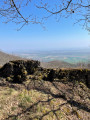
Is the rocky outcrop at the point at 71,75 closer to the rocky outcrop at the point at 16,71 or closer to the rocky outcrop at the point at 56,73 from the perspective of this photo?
the rocky outcrop at the point at 56,73

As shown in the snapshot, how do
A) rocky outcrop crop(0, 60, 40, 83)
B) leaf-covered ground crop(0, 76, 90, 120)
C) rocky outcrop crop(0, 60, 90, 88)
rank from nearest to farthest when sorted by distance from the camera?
leaf-covered ground crop(0, 76, 90, 120) → rocky outcrop crop(0, 60, 40, 83) → rocky outcrop crop(0, 60, 90, 88)

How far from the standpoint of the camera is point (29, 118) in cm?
213

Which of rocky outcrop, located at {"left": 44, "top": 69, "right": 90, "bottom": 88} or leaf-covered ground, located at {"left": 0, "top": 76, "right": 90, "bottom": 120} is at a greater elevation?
rocky outcrop, located at {"left": 44, "top": 69, "right": 90, "bottom": 88}

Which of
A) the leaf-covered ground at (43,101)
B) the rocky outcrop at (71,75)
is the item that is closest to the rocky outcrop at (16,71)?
the leaf-covered ground at (43,101)

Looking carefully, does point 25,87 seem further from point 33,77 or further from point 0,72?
point 0,72

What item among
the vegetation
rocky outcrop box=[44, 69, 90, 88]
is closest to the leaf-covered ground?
the vegetation

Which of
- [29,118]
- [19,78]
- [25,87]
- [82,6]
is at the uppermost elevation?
[82,6]

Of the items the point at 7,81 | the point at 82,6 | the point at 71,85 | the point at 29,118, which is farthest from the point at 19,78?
the point at 82,6

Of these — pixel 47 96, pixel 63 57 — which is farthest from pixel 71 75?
pixel 63 57

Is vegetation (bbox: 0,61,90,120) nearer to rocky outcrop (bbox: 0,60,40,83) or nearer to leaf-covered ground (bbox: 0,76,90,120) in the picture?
leaf-covered ground (bbox: 0,76,90,120)

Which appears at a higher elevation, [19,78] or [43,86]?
[19,78]

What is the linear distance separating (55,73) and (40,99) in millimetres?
1556

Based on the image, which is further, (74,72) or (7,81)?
(74,72)

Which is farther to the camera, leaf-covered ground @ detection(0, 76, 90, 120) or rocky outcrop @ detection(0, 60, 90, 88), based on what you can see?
rocky outcrop @ detection(0, 60, 90, 88)
